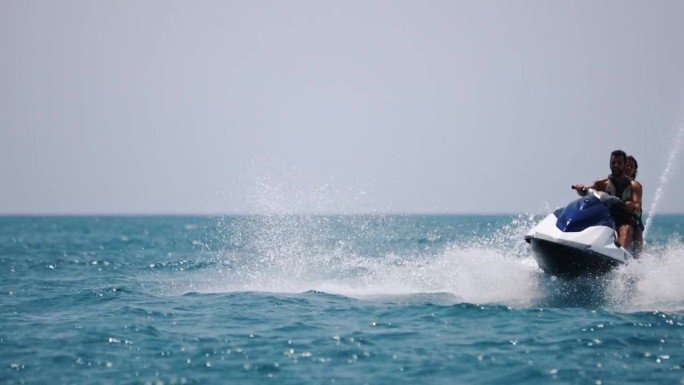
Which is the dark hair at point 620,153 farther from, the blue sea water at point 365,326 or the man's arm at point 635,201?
the blue sea water at point 365,326

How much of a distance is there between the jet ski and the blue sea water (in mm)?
276

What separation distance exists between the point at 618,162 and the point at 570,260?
72.7 inches

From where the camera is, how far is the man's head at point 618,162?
1070 centimetres

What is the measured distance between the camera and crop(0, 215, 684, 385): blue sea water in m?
6.98

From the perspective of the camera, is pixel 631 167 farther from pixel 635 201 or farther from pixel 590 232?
pixel 590 232

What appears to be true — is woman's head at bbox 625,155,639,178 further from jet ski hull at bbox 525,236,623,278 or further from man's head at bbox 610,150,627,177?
jet ski hull at bbox 525,236,623,278

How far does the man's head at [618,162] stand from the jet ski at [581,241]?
41 cm

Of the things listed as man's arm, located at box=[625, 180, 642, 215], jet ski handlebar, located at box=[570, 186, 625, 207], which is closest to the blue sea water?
man's arm, located at box=[625, 180, 642, 215]

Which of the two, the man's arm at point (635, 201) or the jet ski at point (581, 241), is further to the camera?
the man's arm at point (635, 201)

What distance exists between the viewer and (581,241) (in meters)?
9.97

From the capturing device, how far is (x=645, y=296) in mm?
10250

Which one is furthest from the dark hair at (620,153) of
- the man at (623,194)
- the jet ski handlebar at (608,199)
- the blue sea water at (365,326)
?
the blue sea water at (365,326)

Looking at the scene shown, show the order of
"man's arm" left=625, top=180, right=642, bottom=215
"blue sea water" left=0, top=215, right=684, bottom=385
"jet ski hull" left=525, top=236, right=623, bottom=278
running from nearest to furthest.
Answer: "blue sea water" left=0, top=215, right=684, bottom=385 → "jet ski hull" left=525, top=236, right=623, bottom=278 → "man's arm" left=625, top=180, right=642, bottom=215

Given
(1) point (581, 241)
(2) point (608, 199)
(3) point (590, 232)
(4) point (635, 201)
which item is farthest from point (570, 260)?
(4) point (635, 201)
